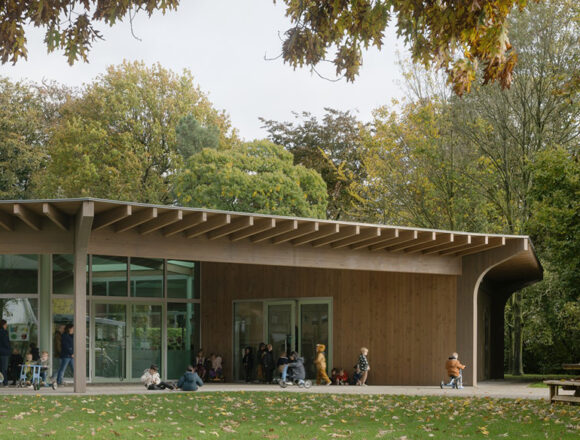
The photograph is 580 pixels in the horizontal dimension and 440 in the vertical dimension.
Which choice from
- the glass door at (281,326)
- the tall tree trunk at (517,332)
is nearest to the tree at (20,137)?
the glass door at (281,326)

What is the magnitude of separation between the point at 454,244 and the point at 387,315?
276cm

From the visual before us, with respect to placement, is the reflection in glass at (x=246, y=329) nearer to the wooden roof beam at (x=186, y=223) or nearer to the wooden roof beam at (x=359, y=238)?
the wooden roof beam at (x=359, y=238)

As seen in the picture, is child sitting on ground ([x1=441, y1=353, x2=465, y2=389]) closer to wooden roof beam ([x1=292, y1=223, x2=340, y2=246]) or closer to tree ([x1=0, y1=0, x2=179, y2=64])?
wooden roof beam ([x1=292, y1=223, x2=340, y2=246])

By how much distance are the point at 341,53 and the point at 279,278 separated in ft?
47.5

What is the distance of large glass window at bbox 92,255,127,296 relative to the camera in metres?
20.0

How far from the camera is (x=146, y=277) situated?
20750mm

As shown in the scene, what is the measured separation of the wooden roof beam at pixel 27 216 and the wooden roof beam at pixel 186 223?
232 cm

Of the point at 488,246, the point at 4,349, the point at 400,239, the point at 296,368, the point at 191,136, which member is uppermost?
the point at 191,136

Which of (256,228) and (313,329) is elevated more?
(256,228)

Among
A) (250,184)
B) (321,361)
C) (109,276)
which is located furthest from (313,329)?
(250,184)

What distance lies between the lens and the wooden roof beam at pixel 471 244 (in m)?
17.8

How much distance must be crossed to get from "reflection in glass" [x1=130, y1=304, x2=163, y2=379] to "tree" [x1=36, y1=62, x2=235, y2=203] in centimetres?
1412

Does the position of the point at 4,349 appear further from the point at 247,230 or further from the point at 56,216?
the point at 247,230

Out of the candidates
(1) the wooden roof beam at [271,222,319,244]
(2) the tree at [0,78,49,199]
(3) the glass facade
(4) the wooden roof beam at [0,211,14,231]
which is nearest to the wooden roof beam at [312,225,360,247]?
(1) the wooden roof beam at [271,222,319,244]
